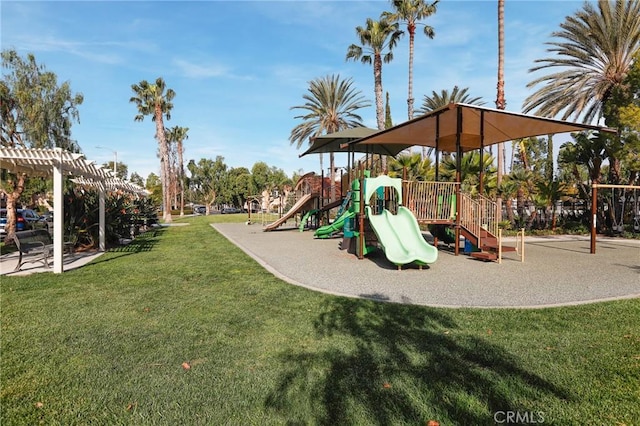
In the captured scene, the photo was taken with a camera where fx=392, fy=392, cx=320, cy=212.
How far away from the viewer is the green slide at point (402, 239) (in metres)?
9.21

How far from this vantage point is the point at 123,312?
5.42 m

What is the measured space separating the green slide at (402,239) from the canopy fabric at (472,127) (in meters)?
3.31

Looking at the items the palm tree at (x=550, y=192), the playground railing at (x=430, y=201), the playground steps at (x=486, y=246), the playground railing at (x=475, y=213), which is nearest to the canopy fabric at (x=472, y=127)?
the playground railing at (x=430, y=201)

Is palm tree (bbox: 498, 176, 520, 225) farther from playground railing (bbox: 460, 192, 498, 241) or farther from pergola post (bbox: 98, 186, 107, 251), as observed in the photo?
pergola post (bbox: 98, 186, 107, 251)

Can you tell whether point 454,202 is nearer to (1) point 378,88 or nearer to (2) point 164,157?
(1) point 378,88

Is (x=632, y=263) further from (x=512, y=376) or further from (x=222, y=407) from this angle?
(x=222, y=407)

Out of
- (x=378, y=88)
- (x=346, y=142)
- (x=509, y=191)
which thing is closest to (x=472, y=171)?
(x=509, y=191)

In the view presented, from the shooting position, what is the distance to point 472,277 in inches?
324

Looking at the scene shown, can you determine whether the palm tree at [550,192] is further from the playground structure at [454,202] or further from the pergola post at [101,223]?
the pergola post at [101,223]

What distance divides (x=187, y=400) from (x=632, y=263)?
1159 centimetres

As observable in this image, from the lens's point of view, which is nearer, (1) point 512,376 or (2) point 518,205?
(1) point 512,376

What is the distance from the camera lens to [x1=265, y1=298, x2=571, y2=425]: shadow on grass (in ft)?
9.66

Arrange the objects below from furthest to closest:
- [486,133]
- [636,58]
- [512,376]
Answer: [636,58] → [486,133] → [512,376]

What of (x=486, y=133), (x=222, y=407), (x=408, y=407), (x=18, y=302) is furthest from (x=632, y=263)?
(x=18, y=302)
